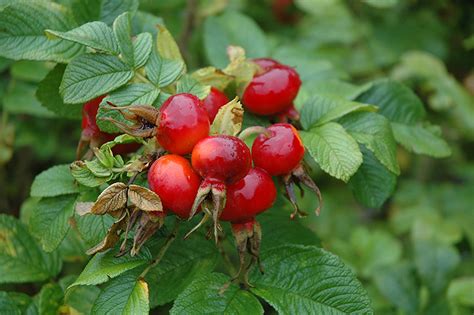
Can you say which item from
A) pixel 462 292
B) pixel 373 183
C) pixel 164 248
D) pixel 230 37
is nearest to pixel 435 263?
pixel 462 292

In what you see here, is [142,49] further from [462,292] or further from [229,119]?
[462,292]

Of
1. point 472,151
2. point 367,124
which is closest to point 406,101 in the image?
point 367,124

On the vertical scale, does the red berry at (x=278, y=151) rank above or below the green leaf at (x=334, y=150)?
above

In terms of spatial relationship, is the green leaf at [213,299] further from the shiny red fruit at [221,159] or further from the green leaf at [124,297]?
the shiny red fruit at [221,159]

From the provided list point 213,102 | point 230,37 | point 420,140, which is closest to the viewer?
point 213,102

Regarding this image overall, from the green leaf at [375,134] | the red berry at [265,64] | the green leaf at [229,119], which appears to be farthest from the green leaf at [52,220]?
the green leaf at [375,134]

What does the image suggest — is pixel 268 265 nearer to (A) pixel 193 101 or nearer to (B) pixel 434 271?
(A) pixel 193 101
